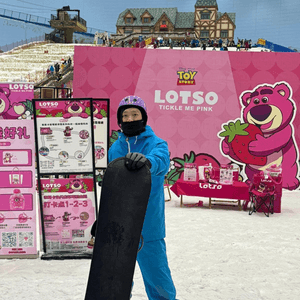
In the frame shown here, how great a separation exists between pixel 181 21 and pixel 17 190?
46591 millimetres

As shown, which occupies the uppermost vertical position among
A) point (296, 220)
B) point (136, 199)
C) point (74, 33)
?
point (74, 33)

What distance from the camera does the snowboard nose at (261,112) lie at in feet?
27.1

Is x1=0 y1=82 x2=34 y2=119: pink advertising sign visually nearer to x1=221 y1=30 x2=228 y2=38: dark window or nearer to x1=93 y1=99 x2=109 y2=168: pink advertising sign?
x1=93 y1=99 x2=109 y2=168: pink advertising sign

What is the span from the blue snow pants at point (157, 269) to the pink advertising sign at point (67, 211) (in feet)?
5.55

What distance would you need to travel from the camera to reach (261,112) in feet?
27.1

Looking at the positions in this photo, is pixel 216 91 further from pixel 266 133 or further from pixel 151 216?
pixel 151 216

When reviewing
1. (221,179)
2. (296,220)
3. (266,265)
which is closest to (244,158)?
(221,179)

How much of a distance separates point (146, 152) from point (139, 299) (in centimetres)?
147

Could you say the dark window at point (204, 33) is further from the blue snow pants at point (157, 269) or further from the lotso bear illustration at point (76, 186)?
the blue snow pants at point (157, 269)

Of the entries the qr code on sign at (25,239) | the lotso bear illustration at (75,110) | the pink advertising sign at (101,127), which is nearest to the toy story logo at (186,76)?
the pink advertising sign at (101,127)

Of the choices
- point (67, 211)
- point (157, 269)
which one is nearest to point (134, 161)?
point (157, 269)

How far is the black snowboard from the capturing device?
1779 mm

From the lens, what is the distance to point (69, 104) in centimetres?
379

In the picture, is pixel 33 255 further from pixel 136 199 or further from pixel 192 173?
pixel 192 173
